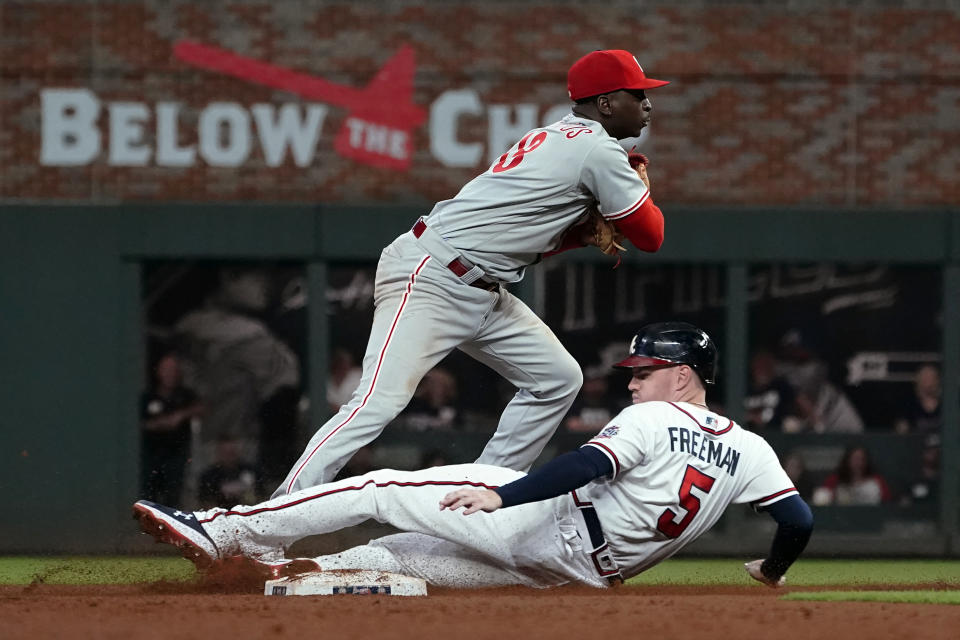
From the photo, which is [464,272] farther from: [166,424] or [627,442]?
[166,424]

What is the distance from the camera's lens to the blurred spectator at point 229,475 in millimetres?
9422

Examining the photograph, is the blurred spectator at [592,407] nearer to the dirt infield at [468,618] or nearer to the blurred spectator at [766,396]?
the blurred spectator at [766,396]

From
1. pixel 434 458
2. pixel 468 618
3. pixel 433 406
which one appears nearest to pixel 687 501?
pixel 468 618

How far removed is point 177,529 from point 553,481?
4.66 ft

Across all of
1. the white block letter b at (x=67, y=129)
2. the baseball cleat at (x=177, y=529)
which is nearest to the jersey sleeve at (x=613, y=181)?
the baseball cleat at (x=177, y=529)

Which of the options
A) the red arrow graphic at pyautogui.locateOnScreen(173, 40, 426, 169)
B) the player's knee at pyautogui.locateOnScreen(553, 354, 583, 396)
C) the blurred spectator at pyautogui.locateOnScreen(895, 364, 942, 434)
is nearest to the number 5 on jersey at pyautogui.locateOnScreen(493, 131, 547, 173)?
the player's knee at pyautogui.locateOnScreen(553, 354, 583, 396)

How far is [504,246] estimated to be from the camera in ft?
17.7

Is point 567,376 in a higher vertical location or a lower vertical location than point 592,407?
higher

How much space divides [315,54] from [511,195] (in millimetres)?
5158

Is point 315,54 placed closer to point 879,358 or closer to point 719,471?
point 879,358

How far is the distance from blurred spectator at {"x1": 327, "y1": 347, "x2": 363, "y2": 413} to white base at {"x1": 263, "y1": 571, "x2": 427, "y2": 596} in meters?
4.96

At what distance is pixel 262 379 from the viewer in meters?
10.0

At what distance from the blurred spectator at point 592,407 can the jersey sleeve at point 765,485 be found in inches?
Result: 190

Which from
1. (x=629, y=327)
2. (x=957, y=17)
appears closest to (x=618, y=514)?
(x=629, y=327)
